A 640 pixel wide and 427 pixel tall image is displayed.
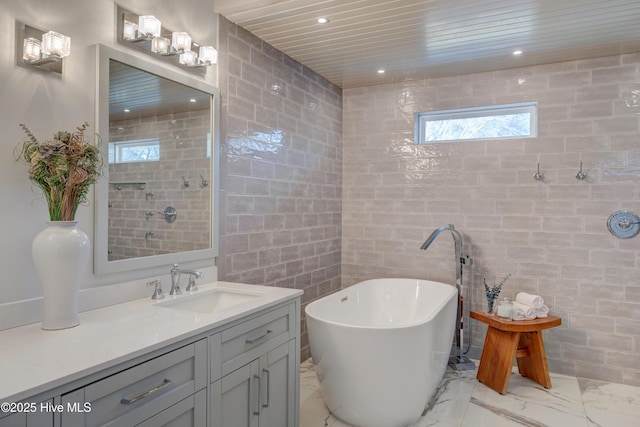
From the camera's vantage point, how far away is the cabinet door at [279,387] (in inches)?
77.7

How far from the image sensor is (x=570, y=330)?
3.42 meters

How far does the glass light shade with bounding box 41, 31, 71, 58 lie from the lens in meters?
1.66

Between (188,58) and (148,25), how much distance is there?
33 cm

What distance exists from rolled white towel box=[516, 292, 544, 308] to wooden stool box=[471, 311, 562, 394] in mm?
116

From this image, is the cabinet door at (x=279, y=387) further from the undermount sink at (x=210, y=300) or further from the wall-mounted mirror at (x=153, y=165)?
the wall-mounted mirror at (x=153, y=165)

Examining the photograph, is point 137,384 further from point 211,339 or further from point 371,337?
point 371,337

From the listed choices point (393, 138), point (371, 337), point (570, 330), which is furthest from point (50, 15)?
point (570, 330)

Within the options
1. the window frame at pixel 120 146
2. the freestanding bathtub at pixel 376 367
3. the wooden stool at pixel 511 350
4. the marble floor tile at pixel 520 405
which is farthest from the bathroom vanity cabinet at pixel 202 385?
the wooden stool at pixel 511 350

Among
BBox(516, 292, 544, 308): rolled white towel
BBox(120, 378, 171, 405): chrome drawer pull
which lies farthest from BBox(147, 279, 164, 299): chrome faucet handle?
BBox(516, 292, 544, 308): rolled white towel

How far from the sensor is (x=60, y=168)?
155 cm

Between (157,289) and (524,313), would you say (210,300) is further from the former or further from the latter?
(524,313)

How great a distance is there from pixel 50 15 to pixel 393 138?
2947 mm

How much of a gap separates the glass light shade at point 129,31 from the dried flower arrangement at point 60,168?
2.25ft

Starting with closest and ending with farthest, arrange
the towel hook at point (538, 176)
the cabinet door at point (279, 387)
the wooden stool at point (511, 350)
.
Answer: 1. the cabinet door at point (279, 387)
2. the wooden stool at point (511, 350)
3. the towel hook at point (538, 176)
